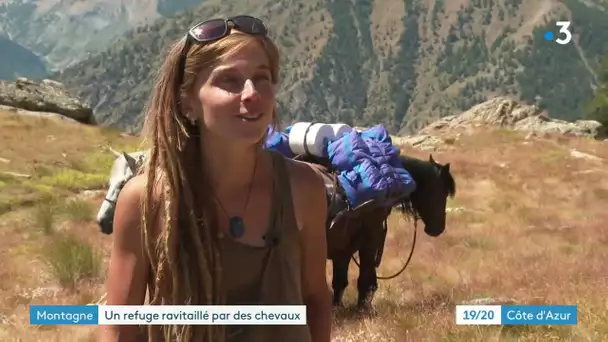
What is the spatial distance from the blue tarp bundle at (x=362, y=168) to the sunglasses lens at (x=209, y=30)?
4.05 m

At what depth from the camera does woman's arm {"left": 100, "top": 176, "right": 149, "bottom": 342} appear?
191cm

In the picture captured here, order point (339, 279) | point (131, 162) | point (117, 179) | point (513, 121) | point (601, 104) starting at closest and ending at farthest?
point (131, 162)
point (117, 179)
point (339, 279)
point (513, 121)
point (601, 104)

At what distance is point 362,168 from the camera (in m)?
6.17

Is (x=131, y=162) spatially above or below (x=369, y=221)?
above

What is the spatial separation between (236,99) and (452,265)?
7826mm

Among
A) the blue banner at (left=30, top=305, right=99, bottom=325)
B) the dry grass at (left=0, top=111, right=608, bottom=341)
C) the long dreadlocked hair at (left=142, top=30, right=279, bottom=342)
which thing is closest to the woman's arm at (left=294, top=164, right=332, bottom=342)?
the long dreadlocked hair at (left=142, top=30, right=279, bottom=342)

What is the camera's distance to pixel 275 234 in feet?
6.50

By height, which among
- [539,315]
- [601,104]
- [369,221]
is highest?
[369,221]

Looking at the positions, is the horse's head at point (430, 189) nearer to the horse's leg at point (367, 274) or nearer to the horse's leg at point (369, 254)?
the horse's leg at point (369, 254)

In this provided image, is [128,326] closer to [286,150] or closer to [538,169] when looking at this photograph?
[286,150]

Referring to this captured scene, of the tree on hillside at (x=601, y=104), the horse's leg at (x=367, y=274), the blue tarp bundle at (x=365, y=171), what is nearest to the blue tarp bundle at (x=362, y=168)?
the blue tarp bundle at (x=365, y=171)

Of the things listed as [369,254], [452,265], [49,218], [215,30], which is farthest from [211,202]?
[49,218]

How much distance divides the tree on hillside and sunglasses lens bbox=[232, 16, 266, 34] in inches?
2120

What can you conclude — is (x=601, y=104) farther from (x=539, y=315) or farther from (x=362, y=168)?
(x=539, y=315)
